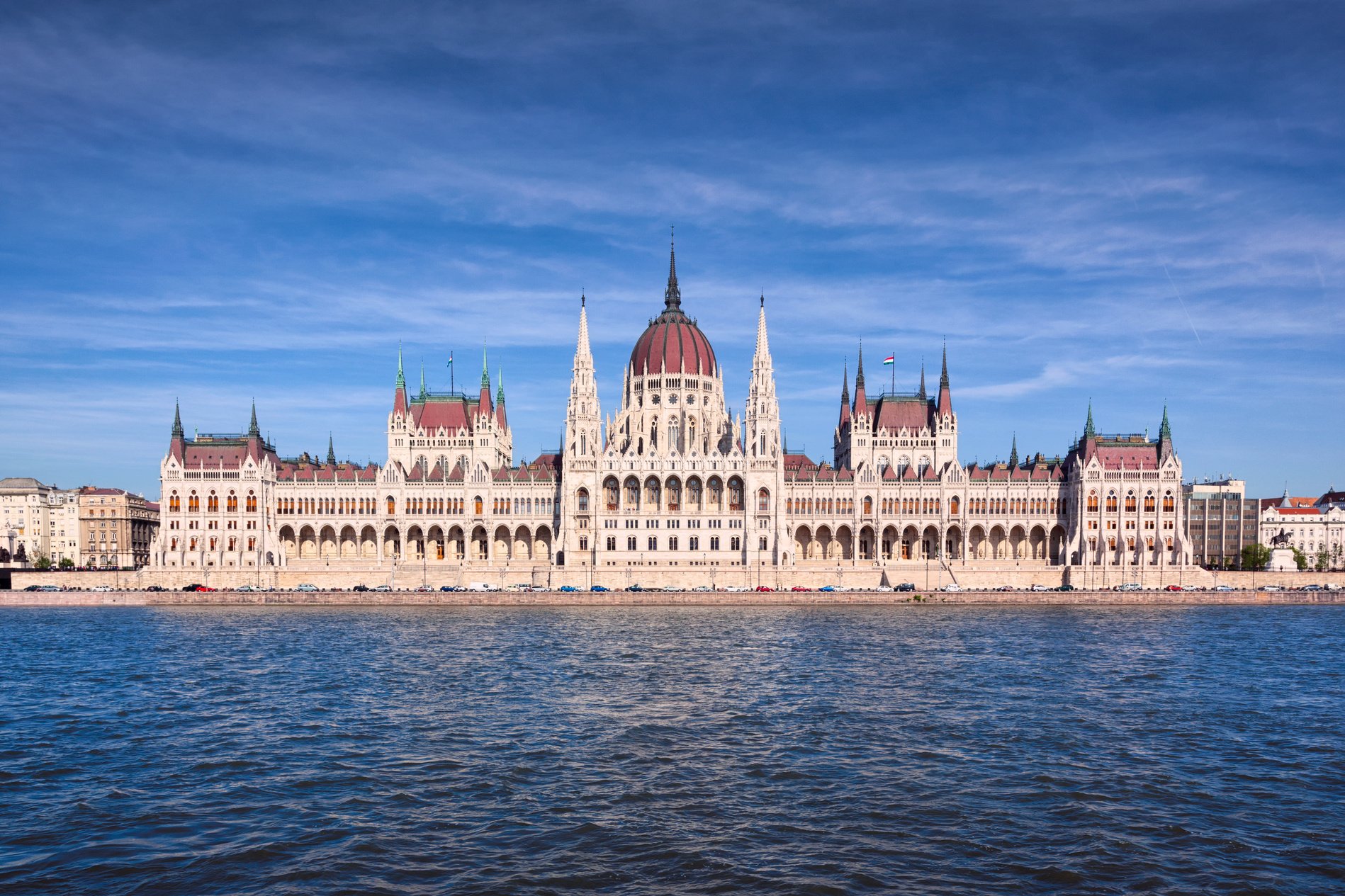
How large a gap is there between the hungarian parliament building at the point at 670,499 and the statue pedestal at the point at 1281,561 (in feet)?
74.2

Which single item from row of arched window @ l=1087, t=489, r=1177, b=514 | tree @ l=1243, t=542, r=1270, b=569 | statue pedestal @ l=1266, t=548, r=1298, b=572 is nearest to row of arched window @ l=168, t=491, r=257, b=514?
row of arched window @ l=1087, t=489, r=1177, b=514

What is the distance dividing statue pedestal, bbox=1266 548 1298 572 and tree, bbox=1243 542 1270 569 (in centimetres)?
75

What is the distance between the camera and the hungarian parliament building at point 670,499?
122562 mm

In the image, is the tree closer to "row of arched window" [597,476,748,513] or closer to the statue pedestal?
the statue pedestal

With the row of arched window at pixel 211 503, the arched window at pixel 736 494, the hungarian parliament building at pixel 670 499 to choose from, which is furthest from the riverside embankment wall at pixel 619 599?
the arched window at pixel 736 494

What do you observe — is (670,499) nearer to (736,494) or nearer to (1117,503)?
(736,494)

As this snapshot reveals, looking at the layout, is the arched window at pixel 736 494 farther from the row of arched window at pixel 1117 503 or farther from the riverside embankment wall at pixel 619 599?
the row of arched window at pixel 1117 503

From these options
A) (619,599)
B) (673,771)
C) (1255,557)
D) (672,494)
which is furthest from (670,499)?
(673,771)

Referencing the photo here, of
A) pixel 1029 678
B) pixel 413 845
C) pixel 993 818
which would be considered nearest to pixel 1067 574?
pixel 1029 678

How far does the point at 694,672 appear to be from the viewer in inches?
2153

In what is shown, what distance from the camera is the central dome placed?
135375mm

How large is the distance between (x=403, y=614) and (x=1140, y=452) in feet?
296

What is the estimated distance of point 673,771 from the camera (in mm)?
33438

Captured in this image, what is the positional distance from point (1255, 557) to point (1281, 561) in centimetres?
529
